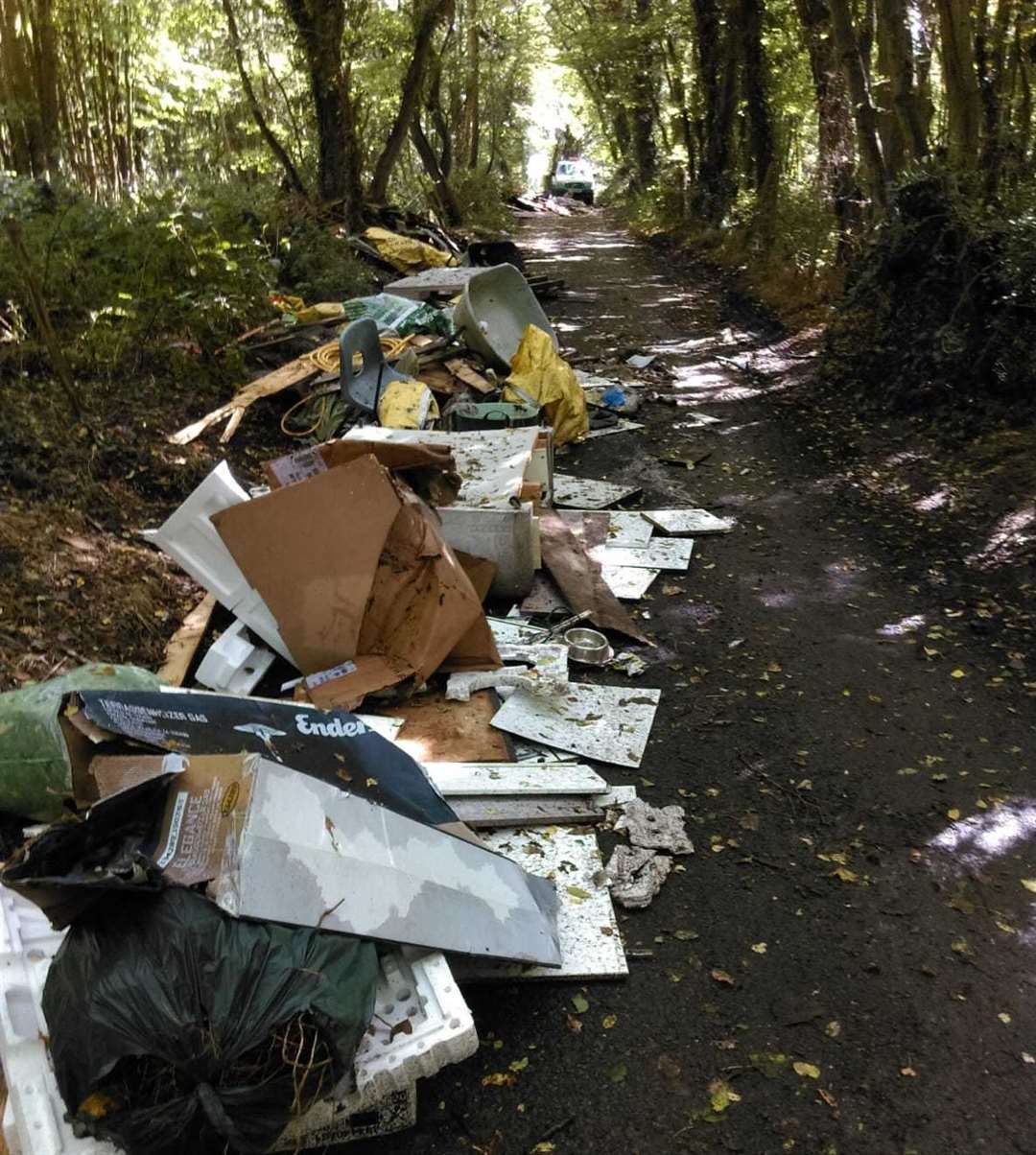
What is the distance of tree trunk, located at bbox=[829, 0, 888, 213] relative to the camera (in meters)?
9.50

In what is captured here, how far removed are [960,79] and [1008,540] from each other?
17.2 feet

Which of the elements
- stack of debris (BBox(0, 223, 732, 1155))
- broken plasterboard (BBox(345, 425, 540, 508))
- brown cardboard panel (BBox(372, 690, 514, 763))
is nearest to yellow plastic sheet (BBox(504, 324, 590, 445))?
broken plasterboard (BBox(345, 425, 540, 508))

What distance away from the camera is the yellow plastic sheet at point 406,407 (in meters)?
6.61

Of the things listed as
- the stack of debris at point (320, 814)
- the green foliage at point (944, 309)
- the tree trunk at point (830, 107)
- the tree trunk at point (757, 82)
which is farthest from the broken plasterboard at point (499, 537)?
the tree trunk at point (757, 82)

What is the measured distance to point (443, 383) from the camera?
793cm

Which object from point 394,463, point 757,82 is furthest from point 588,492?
point 757,82

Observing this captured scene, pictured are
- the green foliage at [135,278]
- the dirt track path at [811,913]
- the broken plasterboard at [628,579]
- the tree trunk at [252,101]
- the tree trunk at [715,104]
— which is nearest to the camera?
the dirt track path at [811,913]

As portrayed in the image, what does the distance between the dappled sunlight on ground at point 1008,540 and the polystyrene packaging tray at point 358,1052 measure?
4.31m

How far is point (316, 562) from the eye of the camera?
4.16 m

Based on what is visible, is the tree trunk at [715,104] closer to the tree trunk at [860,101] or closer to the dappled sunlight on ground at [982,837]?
the tree trunk at [860,101]

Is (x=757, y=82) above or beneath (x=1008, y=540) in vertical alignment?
above

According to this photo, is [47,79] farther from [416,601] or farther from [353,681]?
[353,681]

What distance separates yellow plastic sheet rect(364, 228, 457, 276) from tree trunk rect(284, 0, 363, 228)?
0.79 m

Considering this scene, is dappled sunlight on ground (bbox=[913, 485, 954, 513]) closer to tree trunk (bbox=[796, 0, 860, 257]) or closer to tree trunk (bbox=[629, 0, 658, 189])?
tree trunk (bbox=[796, 0, 860, 257])
